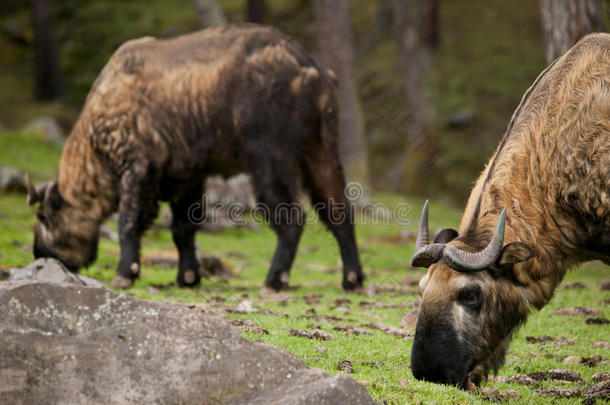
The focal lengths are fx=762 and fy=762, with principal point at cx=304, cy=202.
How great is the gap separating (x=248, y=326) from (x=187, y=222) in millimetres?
3418

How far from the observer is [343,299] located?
26.5ft

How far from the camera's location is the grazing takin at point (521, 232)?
462 centimetres

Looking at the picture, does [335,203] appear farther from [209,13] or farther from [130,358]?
[209,13]

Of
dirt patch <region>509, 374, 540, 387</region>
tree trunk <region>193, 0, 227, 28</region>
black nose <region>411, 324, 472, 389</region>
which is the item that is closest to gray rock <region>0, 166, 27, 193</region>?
tree trunk <region>193, 0, 227, 28</region>

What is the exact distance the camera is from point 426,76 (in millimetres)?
23344

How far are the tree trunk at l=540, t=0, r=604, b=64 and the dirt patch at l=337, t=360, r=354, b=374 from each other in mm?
5329

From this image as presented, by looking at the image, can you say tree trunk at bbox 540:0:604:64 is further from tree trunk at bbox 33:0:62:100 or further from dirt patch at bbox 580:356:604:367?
tree trunk at bbox 33:0:62:100

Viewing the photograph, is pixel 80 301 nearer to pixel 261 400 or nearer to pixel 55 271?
pixel 261 400

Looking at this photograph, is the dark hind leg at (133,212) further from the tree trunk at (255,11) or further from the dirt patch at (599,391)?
Result: the tree trunk at (255,11)

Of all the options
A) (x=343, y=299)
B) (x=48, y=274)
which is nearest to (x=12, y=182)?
(x=48, y=274)

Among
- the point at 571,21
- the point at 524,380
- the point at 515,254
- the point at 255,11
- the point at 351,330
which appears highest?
the point at 255,11

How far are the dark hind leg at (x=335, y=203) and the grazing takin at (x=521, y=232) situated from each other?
3.31 metres

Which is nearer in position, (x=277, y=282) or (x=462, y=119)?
(x=277, y=282)

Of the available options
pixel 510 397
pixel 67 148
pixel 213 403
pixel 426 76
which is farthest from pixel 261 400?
pixel 426 76
